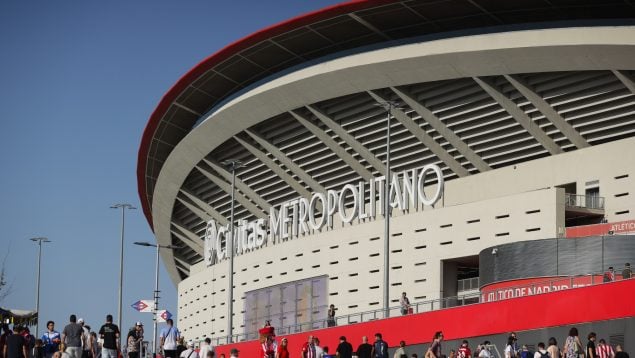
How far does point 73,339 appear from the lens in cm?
2862

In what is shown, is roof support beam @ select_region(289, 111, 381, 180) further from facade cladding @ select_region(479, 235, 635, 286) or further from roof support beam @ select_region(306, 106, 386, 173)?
facade cladding @ select_region(479, 235, 635, 286)

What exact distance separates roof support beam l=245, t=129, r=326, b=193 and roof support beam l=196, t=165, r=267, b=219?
262 inches

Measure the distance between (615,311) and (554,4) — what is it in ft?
60.2

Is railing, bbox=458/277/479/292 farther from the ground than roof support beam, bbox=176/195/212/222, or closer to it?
closer to it

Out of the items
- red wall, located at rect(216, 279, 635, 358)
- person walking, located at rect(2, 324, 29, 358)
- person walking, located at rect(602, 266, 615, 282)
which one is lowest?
person walking, located at rect(2, 324, 29, 358)

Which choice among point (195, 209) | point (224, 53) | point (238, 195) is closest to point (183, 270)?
point (195, 209)

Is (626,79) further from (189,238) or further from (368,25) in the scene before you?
(189,238)

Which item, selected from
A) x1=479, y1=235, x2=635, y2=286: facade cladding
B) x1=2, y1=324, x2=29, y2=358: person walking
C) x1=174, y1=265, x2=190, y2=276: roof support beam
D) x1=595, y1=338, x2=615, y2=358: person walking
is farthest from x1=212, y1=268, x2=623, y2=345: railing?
x1=174, y1=265, x2=190, y2=276: roof support beam

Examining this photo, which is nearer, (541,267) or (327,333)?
(541,267)

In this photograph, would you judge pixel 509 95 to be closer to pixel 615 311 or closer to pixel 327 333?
pixel 327 333

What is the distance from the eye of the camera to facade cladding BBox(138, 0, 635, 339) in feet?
155

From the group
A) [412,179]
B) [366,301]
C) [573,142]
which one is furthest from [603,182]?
[366,301]

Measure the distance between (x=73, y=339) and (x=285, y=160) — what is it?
112 feet

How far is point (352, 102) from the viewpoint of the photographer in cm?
5622
